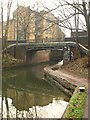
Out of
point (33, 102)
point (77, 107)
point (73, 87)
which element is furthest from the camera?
point (73, 87)

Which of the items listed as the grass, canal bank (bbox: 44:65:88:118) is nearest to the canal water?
canal bank (bbox: 44:65:88:118)

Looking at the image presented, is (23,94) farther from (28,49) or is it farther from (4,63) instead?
(28,49)

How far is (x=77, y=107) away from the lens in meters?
Answer: 9.01

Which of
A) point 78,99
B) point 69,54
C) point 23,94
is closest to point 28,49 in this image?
point 69,54

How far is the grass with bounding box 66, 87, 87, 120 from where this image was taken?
26.1 feet

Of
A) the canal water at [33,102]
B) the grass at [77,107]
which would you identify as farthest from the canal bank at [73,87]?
the canal water at [33,102]

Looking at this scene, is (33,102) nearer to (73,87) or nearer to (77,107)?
(73,87)

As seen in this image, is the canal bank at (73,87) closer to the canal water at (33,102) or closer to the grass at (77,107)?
the grass at (77,107)

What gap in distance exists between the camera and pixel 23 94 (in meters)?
15.8

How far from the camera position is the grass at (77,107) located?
7.97 m

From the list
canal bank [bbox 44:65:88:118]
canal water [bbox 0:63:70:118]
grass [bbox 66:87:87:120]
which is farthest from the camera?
canal water [bbox 0:63:70:118]

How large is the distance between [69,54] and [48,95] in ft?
57.5

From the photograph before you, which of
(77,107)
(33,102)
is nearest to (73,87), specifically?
(33,102)

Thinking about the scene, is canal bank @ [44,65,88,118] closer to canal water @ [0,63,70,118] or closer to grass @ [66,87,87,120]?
grass @ [66,87,87,120]
